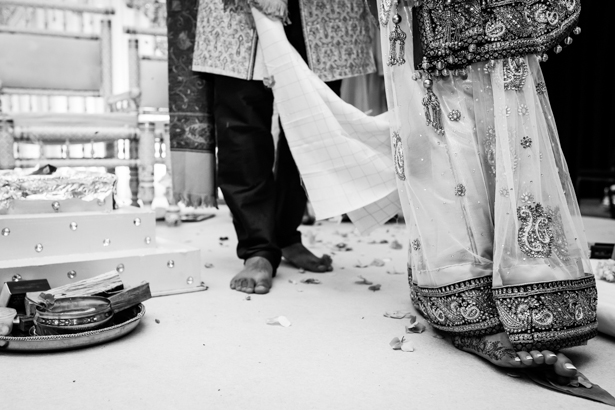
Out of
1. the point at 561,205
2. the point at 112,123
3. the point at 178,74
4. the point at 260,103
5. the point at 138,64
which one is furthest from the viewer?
the point at 138,64

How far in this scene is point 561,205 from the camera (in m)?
1.03

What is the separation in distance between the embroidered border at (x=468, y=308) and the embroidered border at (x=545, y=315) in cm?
5

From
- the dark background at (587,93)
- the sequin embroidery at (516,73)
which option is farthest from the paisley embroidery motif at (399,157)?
the dark background at (587,93)

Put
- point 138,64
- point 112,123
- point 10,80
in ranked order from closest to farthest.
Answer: point 112,123 < point 10,80 < point 138,64

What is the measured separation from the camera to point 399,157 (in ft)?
3.90

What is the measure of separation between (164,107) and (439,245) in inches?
109

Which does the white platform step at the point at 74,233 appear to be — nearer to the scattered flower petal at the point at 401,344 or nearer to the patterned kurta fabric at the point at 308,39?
the patterned kurta fabric at the point at 308,39

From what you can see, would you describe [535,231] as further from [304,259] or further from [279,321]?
A: [304,259]

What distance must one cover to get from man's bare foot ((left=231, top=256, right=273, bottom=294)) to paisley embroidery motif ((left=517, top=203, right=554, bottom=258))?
75 centimetres

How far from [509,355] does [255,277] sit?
30.8 inches

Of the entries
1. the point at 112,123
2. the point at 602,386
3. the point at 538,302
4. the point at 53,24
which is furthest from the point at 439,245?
the point at 53,24

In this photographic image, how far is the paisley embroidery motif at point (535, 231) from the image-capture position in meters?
0.99

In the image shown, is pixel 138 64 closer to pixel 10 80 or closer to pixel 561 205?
pixel 10 80

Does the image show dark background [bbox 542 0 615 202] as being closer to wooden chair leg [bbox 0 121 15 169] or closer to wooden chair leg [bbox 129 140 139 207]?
wooden chair leg [bbox 129 140 139 207]
